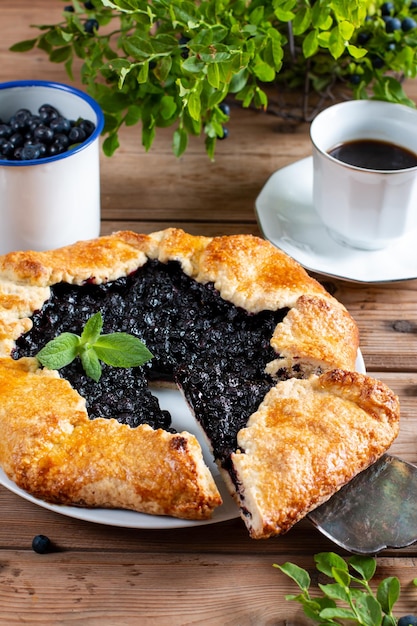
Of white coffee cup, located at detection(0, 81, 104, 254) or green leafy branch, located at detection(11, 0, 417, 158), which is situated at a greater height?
green leafy branch, located at detection(11, 0, 417, 158)

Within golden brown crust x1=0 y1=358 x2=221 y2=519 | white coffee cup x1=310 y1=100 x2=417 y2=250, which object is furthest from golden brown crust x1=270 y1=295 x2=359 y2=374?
white coffee cup x1=310 y1=100 x2=417 y2=250

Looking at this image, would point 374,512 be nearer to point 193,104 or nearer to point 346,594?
point 346,594

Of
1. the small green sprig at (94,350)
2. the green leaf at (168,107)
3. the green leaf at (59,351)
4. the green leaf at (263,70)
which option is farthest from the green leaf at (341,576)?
the green leaf at (168,107)

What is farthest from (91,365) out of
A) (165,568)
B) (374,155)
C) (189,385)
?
(374,155)

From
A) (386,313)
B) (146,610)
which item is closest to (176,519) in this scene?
(146,610)

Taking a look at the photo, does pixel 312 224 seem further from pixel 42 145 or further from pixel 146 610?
pixel 146 610

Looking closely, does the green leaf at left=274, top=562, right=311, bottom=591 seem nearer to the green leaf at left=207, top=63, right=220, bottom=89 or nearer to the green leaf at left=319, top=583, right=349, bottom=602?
the green leaf at left=319, top=583, right=349, bottom=602
